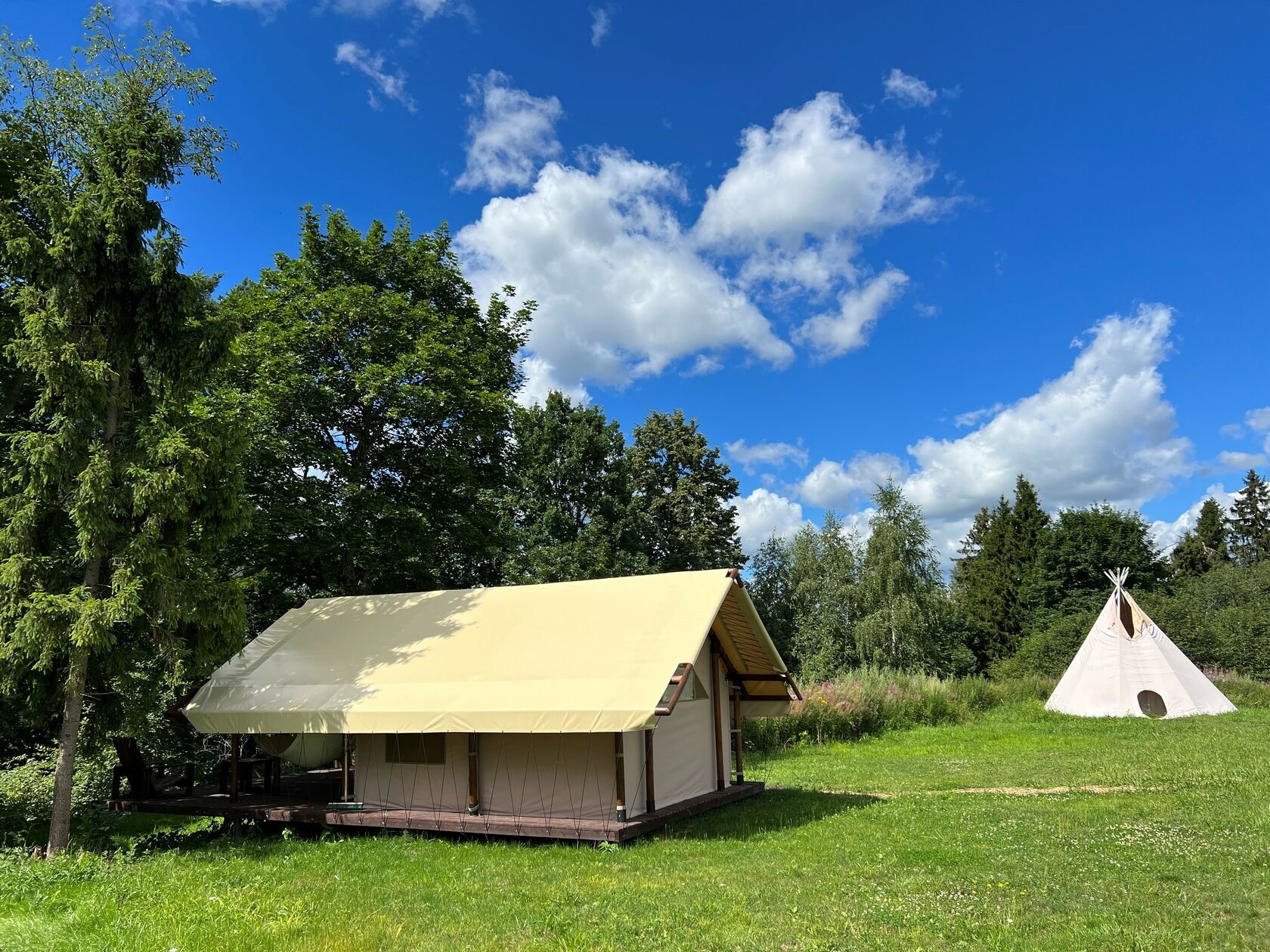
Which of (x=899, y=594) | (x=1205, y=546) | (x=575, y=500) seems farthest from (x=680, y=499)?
(x=1205, y=546)

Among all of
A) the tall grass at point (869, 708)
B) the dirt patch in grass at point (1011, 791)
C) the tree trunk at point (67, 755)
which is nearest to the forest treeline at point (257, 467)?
the tree trunk at point (67, 755)

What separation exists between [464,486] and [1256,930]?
58.6 feet

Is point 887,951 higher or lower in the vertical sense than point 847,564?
lower

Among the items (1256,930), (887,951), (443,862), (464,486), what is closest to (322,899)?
(443,862)

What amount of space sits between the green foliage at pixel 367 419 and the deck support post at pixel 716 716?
8.42 m

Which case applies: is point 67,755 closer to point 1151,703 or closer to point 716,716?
point 716,716

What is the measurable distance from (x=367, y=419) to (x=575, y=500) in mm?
15016

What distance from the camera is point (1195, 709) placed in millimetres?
25938

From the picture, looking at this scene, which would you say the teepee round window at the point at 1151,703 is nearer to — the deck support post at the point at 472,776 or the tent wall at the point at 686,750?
the tent wall at the point at 686,750

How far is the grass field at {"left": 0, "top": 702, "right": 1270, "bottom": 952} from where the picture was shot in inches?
263

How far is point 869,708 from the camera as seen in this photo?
82.2 ft

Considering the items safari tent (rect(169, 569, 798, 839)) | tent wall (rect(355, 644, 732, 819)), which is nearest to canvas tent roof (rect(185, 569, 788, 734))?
safari tent (rect(169, 569, 798, 839))

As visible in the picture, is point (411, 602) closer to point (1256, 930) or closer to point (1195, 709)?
point (1256, 930)

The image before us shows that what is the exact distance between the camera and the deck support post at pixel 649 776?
1141 centimetres
